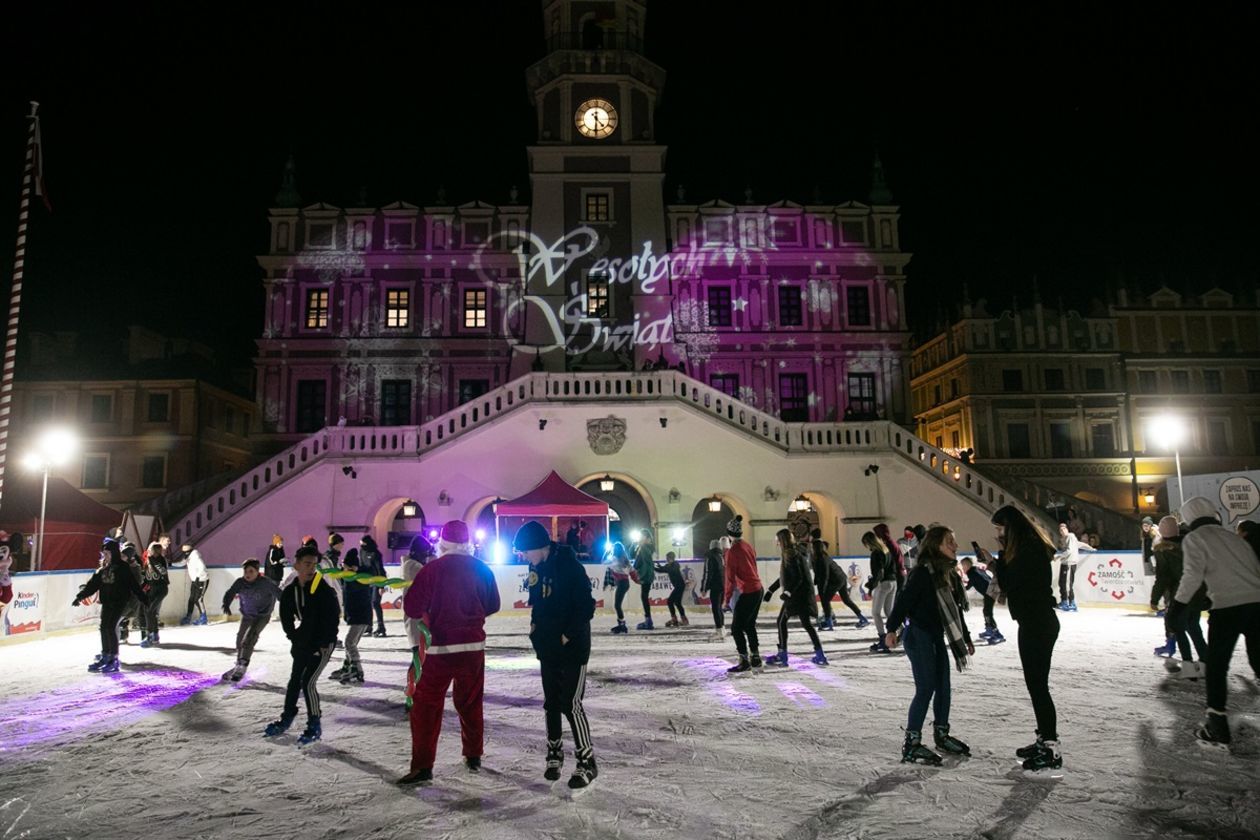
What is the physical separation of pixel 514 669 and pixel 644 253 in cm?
2294

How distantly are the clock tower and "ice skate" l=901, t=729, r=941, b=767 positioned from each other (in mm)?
24549

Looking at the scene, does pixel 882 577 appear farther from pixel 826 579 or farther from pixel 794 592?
pixel 794 592

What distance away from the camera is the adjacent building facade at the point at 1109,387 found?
42312mm

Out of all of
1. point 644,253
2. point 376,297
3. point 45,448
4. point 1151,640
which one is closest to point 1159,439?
point 644,253

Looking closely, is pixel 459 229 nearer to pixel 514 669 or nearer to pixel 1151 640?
pixel 514 669

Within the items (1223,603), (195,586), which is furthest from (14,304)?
(1223,603)

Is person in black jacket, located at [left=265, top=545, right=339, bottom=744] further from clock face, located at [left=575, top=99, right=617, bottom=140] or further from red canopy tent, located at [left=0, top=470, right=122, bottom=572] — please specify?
clock face, located at [left=575, top=99, right=617, bottom=140]

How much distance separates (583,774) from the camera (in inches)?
231

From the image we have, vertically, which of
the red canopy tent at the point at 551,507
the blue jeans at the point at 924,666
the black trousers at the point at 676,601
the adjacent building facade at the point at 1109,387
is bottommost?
the black trousers at the point at 676,601

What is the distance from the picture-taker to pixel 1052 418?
142ft

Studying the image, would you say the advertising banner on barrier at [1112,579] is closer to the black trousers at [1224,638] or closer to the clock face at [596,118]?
the black trousers at [1224,638]

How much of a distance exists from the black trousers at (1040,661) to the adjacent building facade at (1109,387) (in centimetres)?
3976

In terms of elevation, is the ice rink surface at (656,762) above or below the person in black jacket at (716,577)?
below

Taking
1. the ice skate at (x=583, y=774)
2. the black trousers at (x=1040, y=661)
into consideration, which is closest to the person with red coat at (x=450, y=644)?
the ice skate at (x=583, y=774)
